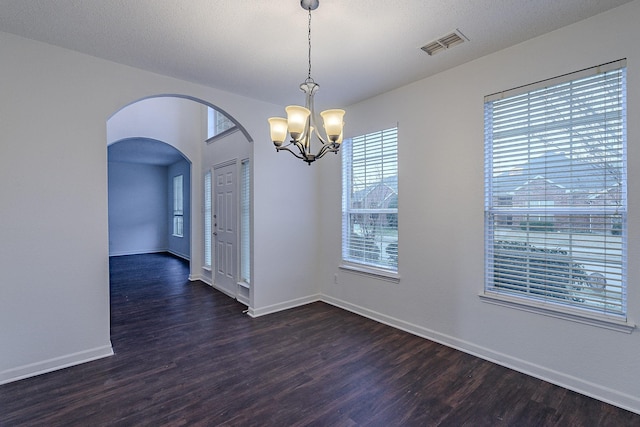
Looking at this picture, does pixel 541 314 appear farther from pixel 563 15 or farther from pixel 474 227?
pixel 563 15

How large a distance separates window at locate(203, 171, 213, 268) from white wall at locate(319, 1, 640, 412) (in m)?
2.86

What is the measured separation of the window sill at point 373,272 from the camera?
11.7 feet

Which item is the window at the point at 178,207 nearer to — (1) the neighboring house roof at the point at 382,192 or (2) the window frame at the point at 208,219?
(2) the window frame at the point at 208,219

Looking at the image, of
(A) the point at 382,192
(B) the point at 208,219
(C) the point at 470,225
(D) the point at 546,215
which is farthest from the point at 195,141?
(D) the point at 546,215

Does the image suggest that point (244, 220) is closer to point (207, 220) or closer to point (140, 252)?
point (207, 220)

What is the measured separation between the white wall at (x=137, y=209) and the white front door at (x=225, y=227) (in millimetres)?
5421

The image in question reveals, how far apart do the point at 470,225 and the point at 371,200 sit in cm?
127

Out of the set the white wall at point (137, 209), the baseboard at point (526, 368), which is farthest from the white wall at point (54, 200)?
the white wall at point (137, 209)

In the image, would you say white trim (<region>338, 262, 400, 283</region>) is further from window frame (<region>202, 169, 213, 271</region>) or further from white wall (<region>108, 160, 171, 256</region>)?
white wall (<region>108, 160, 171, 256</region>)

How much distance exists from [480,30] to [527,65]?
0.55 meters

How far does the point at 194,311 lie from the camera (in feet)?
13.2

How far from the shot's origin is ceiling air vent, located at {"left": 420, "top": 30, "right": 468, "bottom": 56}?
2434 mm

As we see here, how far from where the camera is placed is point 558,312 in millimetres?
2367

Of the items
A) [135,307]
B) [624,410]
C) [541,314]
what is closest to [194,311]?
[135,307]
